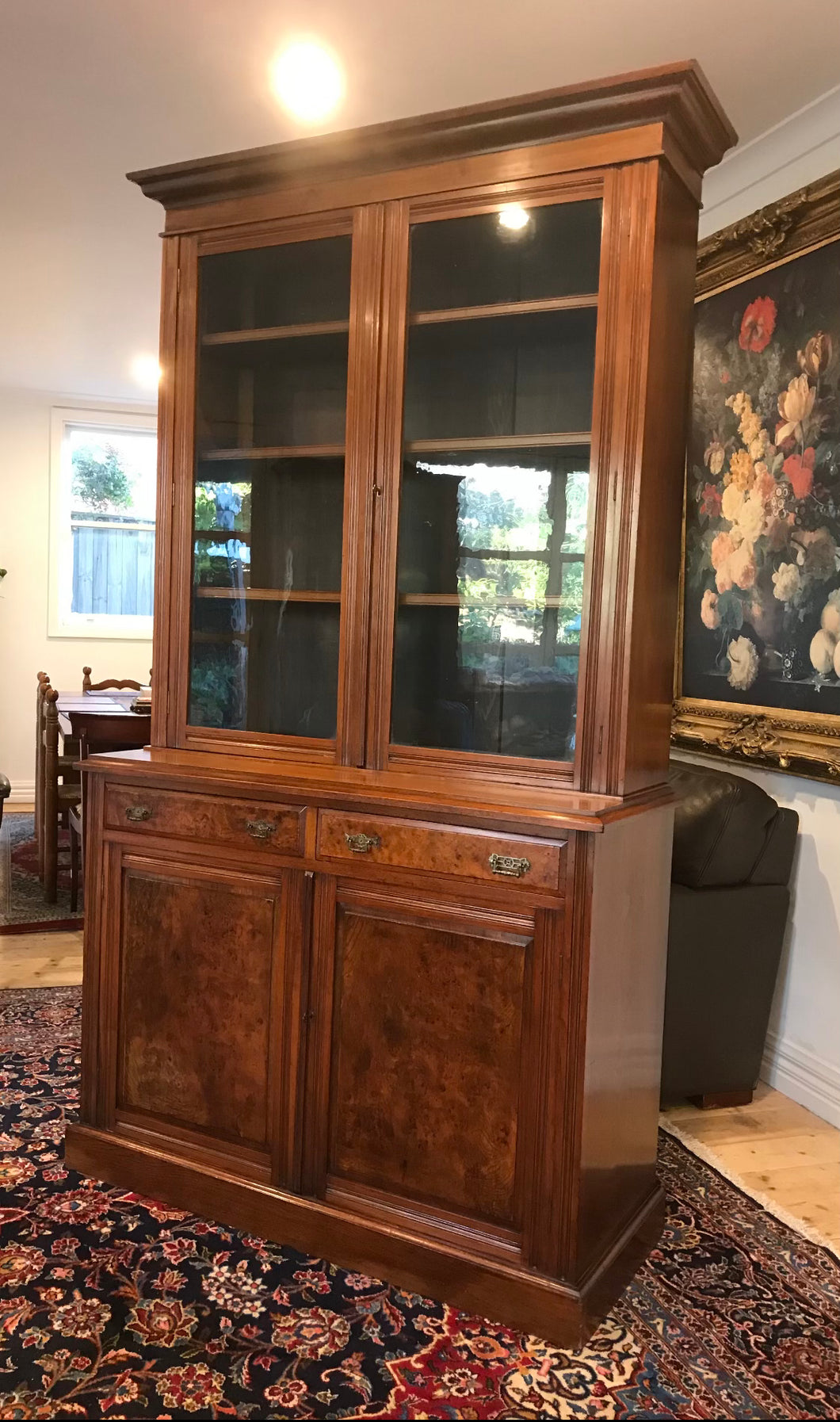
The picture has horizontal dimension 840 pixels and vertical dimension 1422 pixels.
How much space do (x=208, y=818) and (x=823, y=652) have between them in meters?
1.67

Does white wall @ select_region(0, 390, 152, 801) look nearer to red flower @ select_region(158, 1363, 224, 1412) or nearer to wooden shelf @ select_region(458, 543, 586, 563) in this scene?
wooden shelf @ select_region(458, 543, 586, 563)

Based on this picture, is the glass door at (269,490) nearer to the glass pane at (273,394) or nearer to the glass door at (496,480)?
the glass pane at (273,394)

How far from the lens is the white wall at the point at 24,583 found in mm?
6621

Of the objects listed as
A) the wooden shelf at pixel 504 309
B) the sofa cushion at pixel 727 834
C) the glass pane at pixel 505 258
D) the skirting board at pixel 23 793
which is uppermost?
the glass pane at pixel 505 258

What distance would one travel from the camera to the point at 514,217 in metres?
1.99

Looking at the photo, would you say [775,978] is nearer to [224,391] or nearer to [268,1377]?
[268,1377]

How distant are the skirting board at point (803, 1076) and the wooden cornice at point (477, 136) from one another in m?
2.22

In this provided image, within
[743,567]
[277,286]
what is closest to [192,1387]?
[277,286]

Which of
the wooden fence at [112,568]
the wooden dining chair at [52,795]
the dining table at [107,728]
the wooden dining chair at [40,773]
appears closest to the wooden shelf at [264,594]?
the dining table at [107,728]

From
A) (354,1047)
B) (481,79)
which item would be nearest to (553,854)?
(354,1047)

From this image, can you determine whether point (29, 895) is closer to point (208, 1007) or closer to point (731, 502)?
point (208, 1007)

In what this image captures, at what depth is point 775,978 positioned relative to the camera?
2879mm

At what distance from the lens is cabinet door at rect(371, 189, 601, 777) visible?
77.2 inches

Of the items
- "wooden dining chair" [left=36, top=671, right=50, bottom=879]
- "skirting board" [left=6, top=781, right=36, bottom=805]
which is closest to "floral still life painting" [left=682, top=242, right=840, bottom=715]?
"wooden dining chair" [left=36, top=671, right=50, bottom=879]
